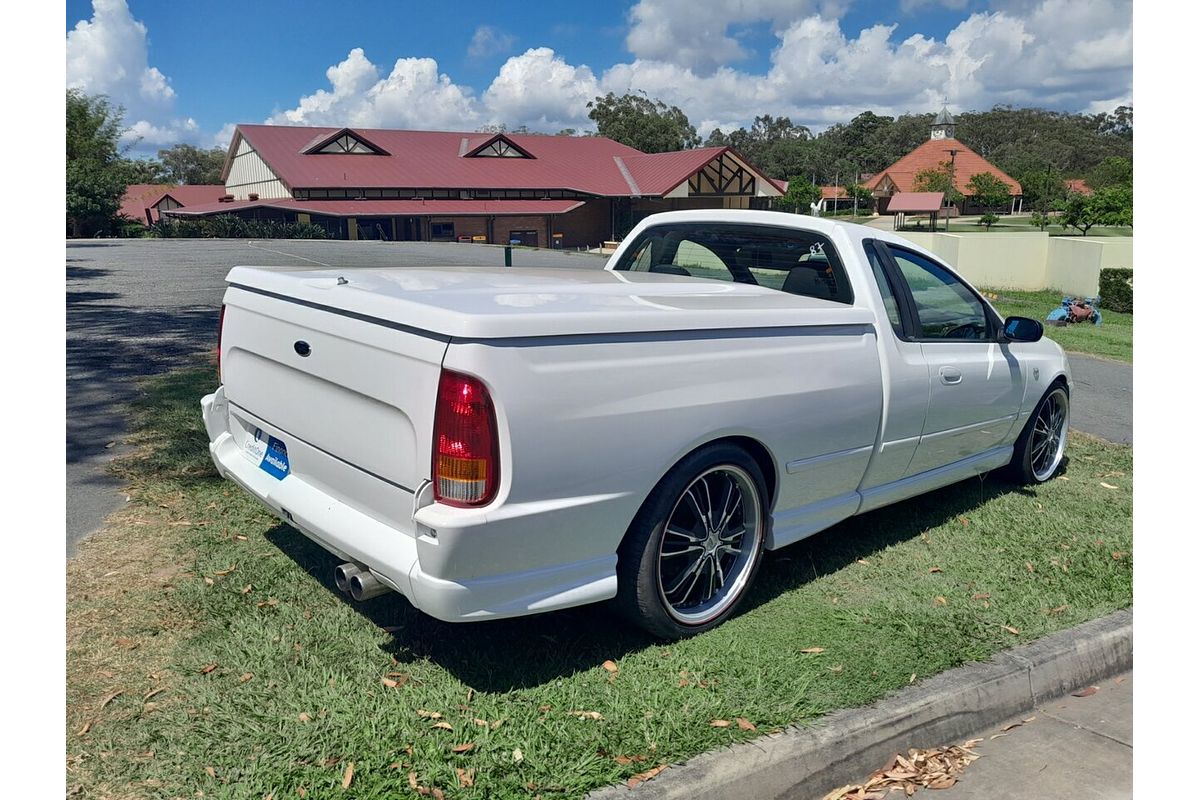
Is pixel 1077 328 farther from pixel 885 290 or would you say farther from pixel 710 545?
pixel 710 545

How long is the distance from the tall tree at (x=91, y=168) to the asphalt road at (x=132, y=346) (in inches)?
1059

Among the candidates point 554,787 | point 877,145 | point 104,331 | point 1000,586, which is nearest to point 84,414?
point 104,331

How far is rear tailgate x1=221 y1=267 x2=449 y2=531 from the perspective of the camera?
3.23 metres

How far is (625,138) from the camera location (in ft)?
301

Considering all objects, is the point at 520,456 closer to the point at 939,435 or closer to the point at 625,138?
the point at 939,435

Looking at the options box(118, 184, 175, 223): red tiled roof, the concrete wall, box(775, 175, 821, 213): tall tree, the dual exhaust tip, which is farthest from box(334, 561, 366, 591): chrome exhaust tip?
A: box(118, 184, 175, 223): red tiled roof

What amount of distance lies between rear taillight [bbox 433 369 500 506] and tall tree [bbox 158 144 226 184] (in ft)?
410

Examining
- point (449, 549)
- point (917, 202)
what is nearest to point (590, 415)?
point (449, 549)

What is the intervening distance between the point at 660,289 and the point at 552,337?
47.1 inches

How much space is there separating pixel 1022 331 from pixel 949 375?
33.3 inches

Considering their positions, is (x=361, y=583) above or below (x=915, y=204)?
below

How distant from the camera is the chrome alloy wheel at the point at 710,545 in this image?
13.1 feet

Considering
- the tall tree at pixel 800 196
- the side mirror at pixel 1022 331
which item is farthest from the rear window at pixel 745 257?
the tall tree at pixel 800 196

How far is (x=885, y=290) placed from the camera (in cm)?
498
